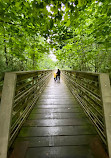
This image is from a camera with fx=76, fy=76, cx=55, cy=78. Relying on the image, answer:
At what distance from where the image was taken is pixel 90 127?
5.53 ft

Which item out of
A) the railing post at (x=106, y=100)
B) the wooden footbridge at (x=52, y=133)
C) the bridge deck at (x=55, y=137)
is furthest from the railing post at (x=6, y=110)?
the railing post at (x=106, y=100)

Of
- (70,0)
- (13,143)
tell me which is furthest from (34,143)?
(70,0)

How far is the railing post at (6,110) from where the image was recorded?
0.96m

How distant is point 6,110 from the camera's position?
1.04 meters

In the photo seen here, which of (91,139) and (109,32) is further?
(109,32)

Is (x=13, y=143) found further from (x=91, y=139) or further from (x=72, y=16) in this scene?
(x=72, y=16)

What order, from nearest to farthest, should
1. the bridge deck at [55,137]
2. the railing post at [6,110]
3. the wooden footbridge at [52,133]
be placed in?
the railing post at [6,110]
the wooden footbridge at [52,133]
the bridge deck at [55,137]

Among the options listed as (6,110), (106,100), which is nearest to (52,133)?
(6,110)

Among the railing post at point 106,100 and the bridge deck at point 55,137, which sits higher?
the railing post at point 106,100

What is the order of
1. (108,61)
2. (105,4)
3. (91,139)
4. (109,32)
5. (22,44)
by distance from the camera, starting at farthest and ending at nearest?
(108,61) < (22,44) < (109,32) < (105,4) < (91,139)

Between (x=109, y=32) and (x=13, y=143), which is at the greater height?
(x=109, y=32)

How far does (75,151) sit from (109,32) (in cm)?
317

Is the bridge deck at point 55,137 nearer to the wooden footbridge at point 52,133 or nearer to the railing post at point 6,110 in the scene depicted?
the wooden footbridge at point 52,133

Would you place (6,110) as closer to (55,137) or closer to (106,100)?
(55,137)
